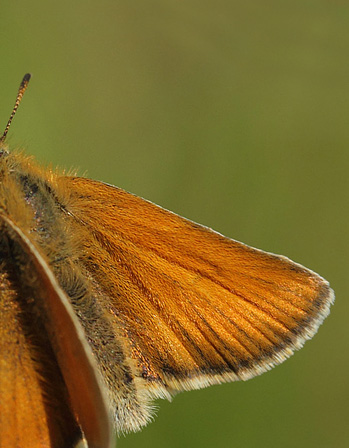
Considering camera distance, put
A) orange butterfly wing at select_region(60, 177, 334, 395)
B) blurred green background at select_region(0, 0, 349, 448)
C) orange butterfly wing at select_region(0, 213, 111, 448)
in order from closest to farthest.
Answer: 1. orange butterfly wing at select_region(0, 213, 111, 448)
2. orange butterfly wing at select_region(60, 177, 334, 395)
3. blurred green background at select_region(0, 0, 349, 448)

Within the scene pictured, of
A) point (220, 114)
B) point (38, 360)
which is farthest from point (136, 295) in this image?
point (220, 114)

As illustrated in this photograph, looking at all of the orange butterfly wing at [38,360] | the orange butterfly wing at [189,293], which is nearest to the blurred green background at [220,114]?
the orange butterfly wing at [189,293]

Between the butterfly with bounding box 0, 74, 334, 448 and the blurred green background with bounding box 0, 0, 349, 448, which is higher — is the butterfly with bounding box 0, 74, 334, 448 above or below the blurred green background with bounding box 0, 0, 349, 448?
below

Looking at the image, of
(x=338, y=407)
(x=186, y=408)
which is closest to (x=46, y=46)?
(x=186, y=408)

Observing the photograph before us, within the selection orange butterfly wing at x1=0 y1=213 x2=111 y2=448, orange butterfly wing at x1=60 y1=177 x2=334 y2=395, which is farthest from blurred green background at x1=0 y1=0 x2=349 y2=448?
orange butterfly wing at x1=0 y1=213 x2=111 y2=448

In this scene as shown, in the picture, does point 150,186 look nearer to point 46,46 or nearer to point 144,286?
point 46,46

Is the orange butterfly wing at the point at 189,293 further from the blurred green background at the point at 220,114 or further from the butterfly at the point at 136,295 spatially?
the blurred green background at the point at 220,114

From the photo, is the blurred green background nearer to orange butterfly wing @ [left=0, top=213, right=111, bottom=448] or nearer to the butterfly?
the butterfly
